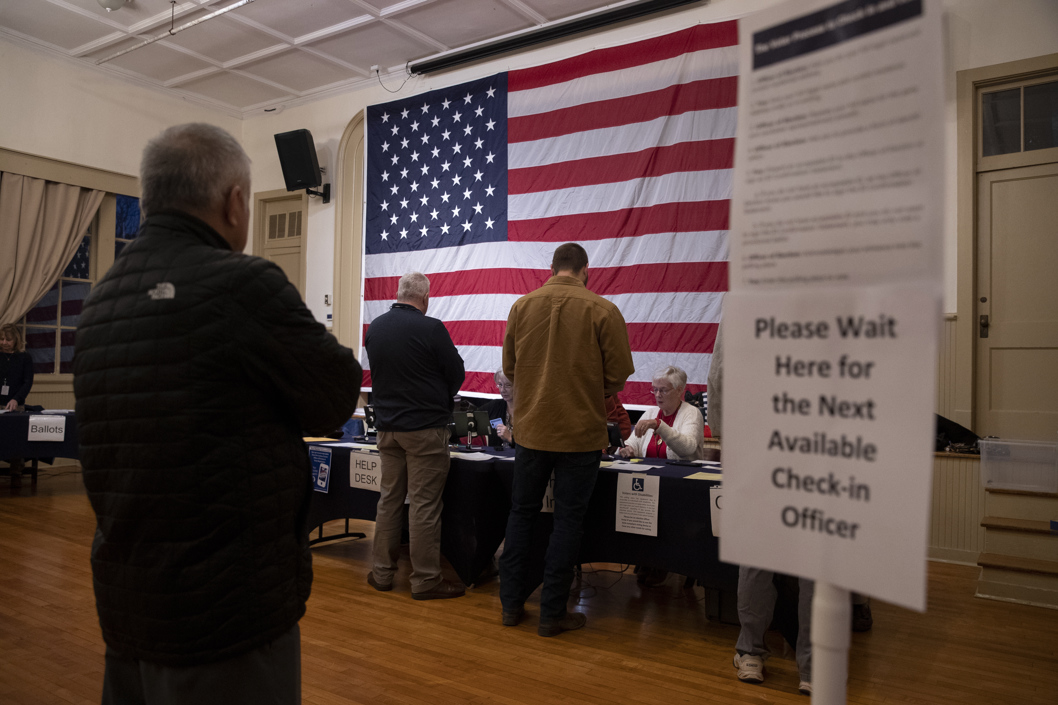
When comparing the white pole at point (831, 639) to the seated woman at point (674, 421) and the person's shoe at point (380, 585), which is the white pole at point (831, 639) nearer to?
the seated woman at point (674, 421)

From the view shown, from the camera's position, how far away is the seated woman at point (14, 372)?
615cm

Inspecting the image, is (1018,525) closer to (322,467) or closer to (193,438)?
(322,467)

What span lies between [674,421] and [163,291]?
295 cm

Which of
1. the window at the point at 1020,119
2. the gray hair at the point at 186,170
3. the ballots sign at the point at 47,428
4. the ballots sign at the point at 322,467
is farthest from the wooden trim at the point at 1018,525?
the ballots sign at the point at 47,428

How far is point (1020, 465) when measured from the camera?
405 centimetres

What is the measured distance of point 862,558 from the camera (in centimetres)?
65

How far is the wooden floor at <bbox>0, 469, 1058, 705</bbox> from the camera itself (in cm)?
245

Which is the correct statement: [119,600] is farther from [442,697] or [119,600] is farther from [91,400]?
[442,697]

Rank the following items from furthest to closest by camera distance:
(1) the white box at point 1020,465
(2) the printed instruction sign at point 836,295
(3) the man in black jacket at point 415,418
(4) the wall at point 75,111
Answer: (4) the wall at point 75,111 → (1) the white box at point 1020,465 → (3) the man in black jacket at point 415,418 → (2) the printed instruction sign at point 836,295

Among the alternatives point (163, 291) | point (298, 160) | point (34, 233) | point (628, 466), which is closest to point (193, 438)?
point (163, 291)

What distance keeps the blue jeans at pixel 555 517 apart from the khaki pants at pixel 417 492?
542 mm

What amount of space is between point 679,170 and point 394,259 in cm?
306

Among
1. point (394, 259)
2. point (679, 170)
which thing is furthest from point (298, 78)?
point (679, 170)

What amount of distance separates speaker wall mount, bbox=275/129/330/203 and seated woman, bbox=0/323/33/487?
294 centimetres
